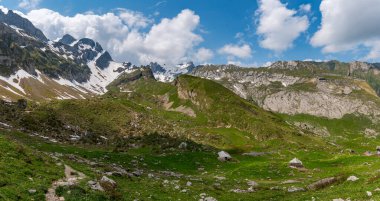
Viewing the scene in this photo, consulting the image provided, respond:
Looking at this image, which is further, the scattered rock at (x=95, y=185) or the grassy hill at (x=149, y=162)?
the grassy hill at (x=149, y=162)

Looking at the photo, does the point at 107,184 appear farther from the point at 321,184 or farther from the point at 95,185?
the point at 321,184

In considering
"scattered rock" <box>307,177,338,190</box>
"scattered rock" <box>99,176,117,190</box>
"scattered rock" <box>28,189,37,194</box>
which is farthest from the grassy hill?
"scattered rock" <box>99,176,117,190</box>

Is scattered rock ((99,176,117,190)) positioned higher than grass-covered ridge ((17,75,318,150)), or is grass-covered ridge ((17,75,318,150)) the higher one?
grass-covered ridge ((17,75,318,150))

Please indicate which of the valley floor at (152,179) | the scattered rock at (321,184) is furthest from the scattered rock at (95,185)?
the scattered rock at (321,184)

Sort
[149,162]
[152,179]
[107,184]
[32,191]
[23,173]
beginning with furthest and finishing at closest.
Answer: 1. [149,162]
2. [152,179]
3. [107,184]
4. [23,173]
5. [32,191]

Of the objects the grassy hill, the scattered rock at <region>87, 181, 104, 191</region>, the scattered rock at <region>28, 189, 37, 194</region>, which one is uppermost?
the grassy hill

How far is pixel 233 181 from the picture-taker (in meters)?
54.4

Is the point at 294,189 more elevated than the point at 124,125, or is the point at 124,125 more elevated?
the point at 124,125

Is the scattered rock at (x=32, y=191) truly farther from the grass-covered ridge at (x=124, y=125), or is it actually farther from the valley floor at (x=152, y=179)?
the grass-covered ridge at (x=124, y=125)

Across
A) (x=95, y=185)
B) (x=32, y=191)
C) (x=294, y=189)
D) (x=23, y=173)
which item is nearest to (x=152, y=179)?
(x=95, y=185)

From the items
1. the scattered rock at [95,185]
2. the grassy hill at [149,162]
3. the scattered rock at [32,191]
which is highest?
the grassy hill at [149,162]

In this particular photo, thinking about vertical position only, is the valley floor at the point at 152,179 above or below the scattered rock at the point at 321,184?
below

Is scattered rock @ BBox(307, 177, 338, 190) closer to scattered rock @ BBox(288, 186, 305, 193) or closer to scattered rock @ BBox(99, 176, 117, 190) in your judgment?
scattered rock @ BBox(288, 186, 305, 193)

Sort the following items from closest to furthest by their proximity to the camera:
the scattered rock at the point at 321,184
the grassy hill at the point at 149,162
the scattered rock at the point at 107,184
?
the scattered rock at the point at 107,184 < the grassy hill at the point at 149,162 < the scattered rock at the point at 321,184
